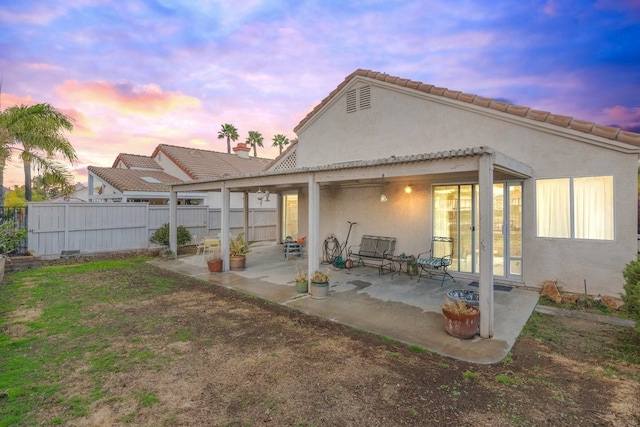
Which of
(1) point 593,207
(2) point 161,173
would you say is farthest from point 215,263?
(2) point 161,173

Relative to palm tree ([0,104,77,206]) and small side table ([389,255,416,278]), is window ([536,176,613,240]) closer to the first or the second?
small side table ([389,255,416,278])

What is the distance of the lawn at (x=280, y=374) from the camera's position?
280cm

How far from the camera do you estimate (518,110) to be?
22.3 feet

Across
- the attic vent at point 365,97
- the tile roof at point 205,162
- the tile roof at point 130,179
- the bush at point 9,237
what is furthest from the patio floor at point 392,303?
the tile roof at point 205,162

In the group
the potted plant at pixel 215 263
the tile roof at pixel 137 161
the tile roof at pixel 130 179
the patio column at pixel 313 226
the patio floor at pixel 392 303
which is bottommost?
the patio floor at pixel 392 303

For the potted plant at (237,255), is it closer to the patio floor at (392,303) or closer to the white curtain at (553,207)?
the patio floor at (392,303)

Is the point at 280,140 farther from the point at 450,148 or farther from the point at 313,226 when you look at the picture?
the point at 313,226

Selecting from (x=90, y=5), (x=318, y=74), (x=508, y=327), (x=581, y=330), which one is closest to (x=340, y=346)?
(x=508, y=327)

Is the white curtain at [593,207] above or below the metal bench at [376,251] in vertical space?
A: above

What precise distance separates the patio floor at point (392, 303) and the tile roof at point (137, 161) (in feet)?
46.4

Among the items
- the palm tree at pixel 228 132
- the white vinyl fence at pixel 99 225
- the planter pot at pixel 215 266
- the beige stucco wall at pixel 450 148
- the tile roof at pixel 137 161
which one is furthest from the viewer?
the palm tree at pixel 228 132

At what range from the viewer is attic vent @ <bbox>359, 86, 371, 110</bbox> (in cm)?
962

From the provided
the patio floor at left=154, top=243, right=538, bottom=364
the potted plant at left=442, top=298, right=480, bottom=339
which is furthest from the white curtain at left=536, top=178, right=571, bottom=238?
the potted plant at left=442, top=298, right=480, bottom=339

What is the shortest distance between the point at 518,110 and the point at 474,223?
2.77m
